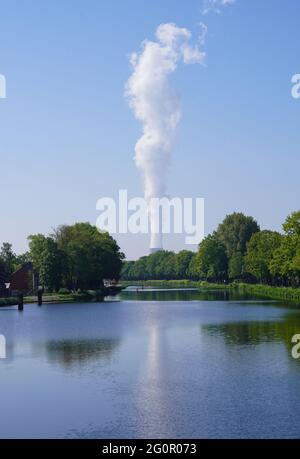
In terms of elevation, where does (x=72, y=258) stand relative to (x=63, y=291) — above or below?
above

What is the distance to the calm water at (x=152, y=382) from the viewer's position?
A: 26.5 meters

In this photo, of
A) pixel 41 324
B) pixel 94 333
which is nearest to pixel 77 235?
pixel 41 324

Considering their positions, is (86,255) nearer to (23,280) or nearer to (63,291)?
(63,291)

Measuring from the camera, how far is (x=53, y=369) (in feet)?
132

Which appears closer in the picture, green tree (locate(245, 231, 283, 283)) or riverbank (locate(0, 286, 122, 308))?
riverbank (locate(0, 286, 122, 308))

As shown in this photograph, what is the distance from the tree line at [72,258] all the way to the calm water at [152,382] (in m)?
56.3

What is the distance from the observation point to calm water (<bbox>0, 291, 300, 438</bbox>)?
26.5 metres

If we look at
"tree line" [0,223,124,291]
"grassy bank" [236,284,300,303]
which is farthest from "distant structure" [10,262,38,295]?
"grassy bank" [236,284,300,303]

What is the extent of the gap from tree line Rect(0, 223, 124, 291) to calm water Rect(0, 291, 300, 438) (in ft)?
185

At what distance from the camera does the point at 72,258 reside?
131625 mm

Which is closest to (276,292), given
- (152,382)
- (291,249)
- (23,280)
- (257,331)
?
(291,249)

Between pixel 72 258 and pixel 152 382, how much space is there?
97758mm

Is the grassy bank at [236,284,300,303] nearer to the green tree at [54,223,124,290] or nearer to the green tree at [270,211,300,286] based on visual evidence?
the green tree at [270,211,300,286]
